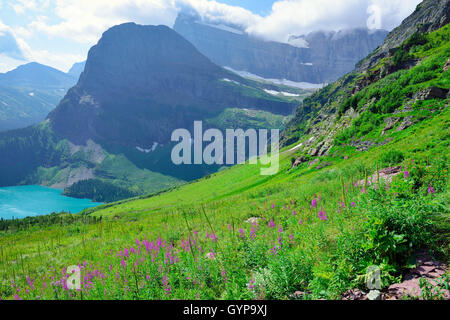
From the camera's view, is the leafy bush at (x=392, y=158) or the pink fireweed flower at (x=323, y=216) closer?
the pink fireweed flower at (x=323, y=216)

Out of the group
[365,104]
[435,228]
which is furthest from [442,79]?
[435,228]

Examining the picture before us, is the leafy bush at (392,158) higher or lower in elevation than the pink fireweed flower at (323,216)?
higher

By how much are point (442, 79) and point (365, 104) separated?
14.3m

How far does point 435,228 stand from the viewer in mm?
4223

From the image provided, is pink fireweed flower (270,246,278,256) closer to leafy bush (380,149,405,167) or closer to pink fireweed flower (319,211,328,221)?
pink fireweed flower (319,211,328,221)

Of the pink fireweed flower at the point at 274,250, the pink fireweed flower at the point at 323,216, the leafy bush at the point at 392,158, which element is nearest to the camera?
the pink fireweed flower at the point at 274,250

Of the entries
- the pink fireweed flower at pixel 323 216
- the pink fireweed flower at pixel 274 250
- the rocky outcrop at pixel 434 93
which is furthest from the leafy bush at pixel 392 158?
the rocky outcrop at pixel 434 93

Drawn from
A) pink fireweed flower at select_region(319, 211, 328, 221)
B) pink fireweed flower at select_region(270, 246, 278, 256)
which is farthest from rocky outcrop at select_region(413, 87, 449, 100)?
pink fireweed flower at select_region(270, 246, 278, 256)

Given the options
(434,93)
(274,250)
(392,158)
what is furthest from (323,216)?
(434,93)

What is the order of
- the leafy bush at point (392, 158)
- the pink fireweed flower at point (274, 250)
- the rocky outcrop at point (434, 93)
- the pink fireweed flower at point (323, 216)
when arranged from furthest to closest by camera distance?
the rocky outcrop at point (434, 93) < the leafy bush at point (392, 158) < the pink fireweed flower at point (323, 216) < the pink fireweed flower at point (274, 250)

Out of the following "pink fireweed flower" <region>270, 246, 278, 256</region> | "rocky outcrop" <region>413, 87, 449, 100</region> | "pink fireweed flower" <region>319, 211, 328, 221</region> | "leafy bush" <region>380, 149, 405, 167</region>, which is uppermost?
"rocky outcrop" <region>413, 87, 449, 100</region>

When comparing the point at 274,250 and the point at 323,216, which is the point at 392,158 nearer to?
the point at 323,216

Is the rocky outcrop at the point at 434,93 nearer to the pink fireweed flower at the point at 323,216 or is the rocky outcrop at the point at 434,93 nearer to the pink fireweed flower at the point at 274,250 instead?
the pink fireweed flower at the point at 323,216
